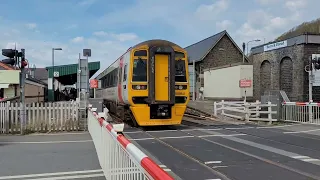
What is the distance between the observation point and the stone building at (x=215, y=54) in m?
52.7

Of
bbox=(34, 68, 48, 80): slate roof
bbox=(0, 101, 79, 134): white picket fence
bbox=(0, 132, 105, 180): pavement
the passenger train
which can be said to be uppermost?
bbox=(34, 68, 48, 80): slate roof

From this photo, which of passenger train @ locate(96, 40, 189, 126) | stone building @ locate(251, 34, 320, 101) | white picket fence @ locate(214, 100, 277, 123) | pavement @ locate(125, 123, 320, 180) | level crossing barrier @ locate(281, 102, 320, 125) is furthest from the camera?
stone building @ locate(251, 34, 320, 101)

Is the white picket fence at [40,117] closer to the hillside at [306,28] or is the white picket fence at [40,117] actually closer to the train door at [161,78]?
the train door at [161,78]

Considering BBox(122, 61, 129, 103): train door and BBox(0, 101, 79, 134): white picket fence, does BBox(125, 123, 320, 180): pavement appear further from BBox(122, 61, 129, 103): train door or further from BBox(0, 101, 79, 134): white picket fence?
BBox(0, 101, 79, 134): white picket fence

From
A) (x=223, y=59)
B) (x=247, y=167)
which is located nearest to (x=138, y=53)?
(x=247, y=167)

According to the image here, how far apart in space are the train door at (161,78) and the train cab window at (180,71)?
2.01 feet

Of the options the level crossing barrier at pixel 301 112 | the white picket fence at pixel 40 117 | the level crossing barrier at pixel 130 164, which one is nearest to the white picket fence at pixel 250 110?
the level crossing barrier at pixel 301 112

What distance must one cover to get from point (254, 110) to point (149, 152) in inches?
501

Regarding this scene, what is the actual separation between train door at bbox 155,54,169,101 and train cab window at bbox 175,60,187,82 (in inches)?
24.1

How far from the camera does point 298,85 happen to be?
24.4 metres

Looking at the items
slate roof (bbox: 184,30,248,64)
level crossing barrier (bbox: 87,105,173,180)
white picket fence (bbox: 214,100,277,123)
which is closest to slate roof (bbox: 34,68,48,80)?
slate roof (bbox: 184,30,248,64)

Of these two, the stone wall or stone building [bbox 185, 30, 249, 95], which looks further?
stone building [bbox 185, 30, 249, 95]

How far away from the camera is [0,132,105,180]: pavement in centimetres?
791

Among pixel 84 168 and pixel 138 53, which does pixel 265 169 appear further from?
pixel 138 53
